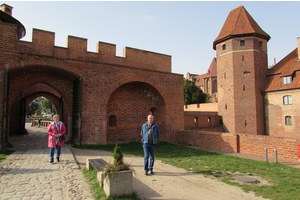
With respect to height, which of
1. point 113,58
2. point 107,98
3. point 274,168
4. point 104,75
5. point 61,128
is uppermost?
point 113,58

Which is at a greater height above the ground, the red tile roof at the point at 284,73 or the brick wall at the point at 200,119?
the red tile roof at the point at 284,73

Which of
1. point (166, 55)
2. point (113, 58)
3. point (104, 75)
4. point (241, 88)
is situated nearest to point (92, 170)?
point (104, 75)

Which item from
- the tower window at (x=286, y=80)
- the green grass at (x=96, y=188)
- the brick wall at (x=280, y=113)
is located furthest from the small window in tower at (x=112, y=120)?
the tower window at (x=286, y=80)

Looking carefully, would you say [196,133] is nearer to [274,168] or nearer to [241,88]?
[274,168]

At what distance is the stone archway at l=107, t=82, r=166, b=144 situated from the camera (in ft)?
40.7

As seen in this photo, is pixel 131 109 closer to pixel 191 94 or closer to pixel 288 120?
pixel 288 120

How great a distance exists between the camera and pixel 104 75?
11.2 metres

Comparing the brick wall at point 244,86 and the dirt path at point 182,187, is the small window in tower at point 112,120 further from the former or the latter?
the brick wall at point 244,86

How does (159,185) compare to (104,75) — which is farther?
(104,75)

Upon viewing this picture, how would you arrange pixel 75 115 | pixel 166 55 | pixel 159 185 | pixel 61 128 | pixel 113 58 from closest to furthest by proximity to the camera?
pixel 159 185, pixel 61 128, pixel 75 115, pixel 113 58, pixel 166 55

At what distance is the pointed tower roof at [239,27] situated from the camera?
24812mm

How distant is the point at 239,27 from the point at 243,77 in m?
6.43

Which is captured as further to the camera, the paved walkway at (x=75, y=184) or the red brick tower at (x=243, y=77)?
the red brick tower at (x=243, y=77)

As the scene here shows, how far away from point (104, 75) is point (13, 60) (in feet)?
13.5
